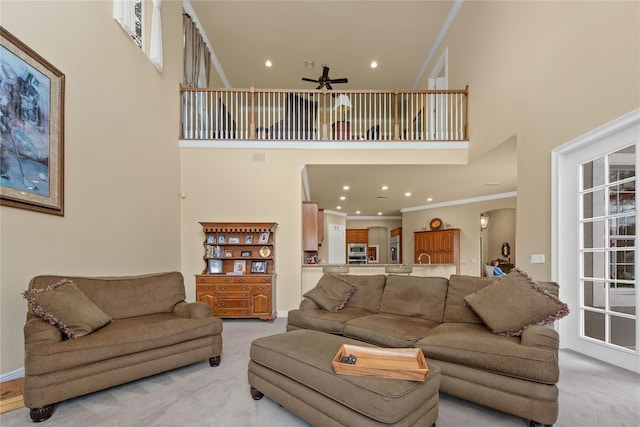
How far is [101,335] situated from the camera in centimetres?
262

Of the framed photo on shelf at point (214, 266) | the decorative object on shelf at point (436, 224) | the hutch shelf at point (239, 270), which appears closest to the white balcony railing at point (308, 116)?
the hutch shelf at point (239, 270)

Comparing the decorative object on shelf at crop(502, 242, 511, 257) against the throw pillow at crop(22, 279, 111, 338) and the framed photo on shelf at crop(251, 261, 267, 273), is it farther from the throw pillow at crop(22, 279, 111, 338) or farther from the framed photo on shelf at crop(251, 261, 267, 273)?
the throw pillow at crop(22, 279, 111, 338)

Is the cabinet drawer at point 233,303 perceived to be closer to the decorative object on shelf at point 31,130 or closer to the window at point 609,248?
the decorative object on shelf at point 31,130

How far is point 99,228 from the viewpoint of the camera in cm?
376

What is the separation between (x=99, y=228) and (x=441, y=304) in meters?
3.69

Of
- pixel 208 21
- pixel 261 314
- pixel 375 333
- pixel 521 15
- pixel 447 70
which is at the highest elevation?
pixel 208 21

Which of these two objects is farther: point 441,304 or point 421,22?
point 421,22

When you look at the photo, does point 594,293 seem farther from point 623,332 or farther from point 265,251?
point 265,251

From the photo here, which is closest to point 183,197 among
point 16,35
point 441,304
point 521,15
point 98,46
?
point 98,46

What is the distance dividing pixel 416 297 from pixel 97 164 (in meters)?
3.70

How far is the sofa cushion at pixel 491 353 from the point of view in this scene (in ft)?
6.84

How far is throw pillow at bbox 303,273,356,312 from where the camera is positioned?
3.82 meters

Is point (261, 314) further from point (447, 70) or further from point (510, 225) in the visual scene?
point (510, 225)

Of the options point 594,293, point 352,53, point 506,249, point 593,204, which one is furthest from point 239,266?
point 506,249
